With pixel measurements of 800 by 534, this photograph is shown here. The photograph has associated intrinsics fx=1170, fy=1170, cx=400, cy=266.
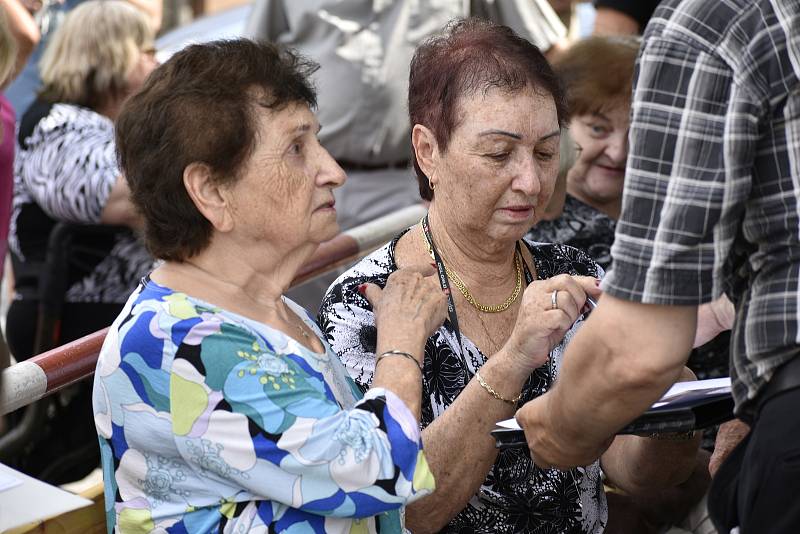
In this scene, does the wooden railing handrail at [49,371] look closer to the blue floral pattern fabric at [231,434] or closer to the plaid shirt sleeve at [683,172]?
the blue floral pattern fabric at [231,434]

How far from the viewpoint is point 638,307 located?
5.93 feet

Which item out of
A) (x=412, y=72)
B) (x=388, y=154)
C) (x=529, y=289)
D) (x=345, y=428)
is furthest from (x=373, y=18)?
(x=345, y=428)

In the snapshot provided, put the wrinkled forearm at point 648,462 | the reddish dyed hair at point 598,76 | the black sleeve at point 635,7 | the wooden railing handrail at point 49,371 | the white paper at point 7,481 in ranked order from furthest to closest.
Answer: the black sleeve at point 635,7, the reddish dyed hair at point 598,76, the wrinkled forearm at point 648,462, the wooden railing handrail at point 49,371, the white paper at point 7,481

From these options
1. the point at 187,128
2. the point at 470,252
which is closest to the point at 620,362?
the point at 187,128

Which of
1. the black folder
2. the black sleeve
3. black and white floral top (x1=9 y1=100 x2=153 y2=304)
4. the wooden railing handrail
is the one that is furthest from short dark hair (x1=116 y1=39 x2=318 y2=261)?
the black sleeve

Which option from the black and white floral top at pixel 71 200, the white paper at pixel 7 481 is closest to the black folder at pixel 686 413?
the white paper at pixel 7 481

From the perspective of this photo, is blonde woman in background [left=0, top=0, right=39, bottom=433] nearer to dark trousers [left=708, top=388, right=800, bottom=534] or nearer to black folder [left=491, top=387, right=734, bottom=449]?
black folder [left=491, top=387, right=734, bottom=449]

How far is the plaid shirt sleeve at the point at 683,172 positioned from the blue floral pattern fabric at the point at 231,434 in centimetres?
50

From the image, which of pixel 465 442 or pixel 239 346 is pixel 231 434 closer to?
pixel 239 346

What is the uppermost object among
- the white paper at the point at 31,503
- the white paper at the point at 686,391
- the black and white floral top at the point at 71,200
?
the white paper at the point at 686,391

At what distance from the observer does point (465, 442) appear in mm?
2373

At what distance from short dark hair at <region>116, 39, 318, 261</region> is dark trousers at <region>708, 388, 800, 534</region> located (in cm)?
98

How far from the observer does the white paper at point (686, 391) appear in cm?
209

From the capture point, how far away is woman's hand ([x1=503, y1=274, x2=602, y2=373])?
2.30 m
